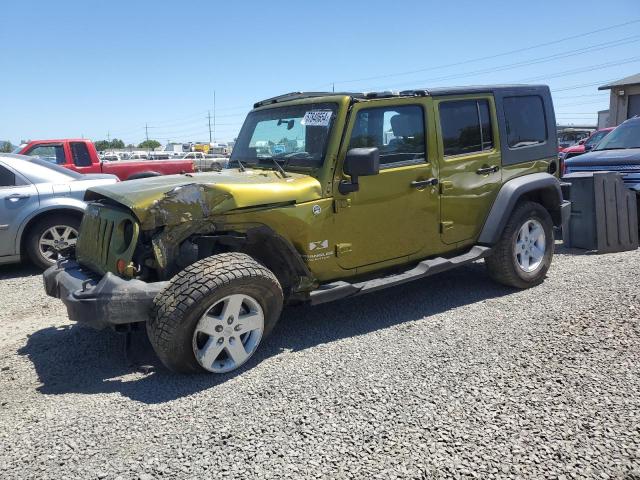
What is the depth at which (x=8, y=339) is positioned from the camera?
15.0 feet

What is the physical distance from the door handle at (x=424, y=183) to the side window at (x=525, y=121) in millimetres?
1141

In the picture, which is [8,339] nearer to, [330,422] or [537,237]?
[330,422]

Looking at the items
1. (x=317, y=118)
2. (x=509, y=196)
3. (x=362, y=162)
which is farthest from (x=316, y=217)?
(x=509, y=196)

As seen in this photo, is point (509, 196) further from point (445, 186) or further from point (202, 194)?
point (202, 194)

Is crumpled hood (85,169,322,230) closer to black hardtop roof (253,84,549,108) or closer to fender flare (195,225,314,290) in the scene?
fender flare (195,225,314,290)

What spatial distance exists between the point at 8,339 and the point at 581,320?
4.83 metres

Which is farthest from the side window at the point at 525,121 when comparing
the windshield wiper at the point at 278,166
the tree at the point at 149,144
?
the tree at the point at 149,144

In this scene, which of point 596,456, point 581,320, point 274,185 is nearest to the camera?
point 596,456

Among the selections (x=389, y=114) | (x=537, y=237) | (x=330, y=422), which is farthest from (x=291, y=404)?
(x=537, y=237)

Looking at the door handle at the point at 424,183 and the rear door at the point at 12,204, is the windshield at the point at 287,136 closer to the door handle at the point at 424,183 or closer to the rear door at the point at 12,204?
the door handle at the point at 424,183

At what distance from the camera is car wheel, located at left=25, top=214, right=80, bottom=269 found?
21.6ft

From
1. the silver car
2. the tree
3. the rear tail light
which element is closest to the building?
the silver car

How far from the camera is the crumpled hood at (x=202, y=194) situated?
11.9ft

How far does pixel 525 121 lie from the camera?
18.3 ft
